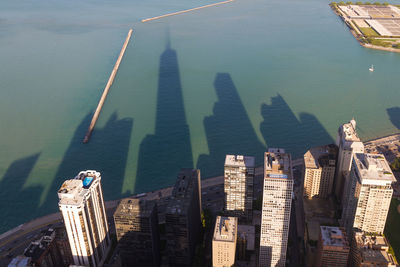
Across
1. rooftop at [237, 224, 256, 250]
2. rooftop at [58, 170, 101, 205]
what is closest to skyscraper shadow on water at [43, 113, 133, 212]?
rooftop at [58, 170, 101, 205]

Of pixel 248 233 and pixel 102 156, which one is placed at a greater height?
pixel 102 156

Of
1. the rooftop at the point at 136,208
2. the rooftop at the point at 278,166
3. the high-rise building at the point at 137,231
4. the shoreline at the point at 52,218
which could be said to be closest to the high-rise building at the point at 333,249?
the rooftop at the point at 278,166

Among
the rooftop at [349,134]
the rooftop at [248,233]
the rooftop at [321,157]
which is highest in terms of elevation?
the rooftop at [349,134]

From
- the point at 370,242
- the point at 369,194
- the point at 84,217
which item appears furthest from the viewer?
the point at 369,194

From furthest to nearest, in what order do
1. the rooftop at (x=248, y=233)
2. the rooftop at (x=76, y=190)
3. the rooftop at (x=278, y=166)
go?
the rooftop at (x=248, y=233) → the rooftop at (x=76, y=190) → the rooftop at (x=278, y=166)

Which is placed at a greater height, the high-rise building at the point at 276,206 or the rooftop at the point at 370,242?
the high-rise building at the point at 276,206

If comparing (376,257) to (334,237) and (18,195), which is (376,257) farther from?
(18,195)

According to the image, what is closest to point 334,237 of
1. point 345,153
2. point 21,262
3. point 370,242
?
point 370,242

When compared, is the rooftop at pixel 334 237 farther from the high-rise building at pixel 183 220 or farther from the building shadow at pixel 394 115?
the building shadow at pixel 394 115
